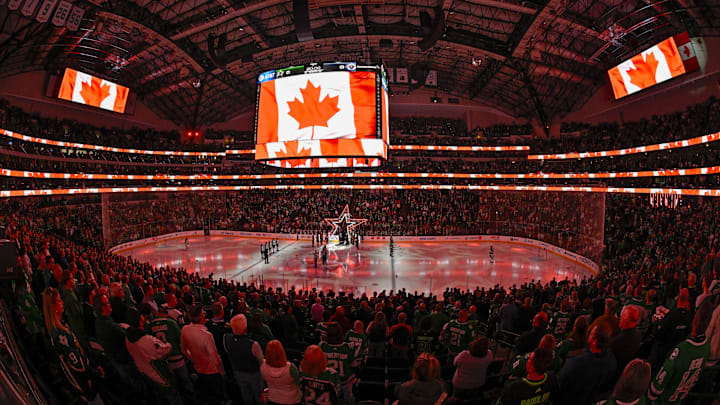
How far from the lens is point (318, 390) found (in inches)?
130

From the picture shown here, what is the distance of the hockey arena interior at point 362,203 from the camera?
403 centimetres

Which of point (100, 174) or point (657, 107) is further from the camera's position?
point (100, 174)

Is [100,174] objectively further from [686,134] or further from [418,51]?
[686,134]

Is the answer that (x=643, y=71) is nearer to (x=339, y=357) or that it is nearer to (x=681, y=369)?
(x=681, y=369)

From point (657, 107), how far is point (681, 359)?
3394cm

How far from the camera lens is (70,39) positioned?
89.0 feet

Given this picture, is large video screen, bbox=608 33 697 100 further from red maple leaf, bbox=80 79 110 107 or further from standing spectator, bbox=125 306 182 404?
red maple leaf, bbox=80 79 110 107

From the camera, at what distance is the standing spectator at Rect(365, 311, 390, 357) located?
592 centimetres

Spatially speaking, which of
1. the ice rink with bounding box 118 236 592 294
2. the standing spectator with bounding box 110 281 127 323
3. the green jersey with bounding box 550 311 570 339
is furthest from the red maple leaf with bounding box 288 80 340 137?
the green jersey with bounding box 550 311 570 339

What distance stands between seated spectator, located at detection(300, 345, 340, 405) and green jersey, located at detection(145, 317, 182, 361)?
1779mm

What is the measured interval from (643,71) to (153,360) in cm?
3088

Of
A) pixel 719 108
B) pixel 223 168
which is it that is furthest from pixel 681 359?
pixel 223 168

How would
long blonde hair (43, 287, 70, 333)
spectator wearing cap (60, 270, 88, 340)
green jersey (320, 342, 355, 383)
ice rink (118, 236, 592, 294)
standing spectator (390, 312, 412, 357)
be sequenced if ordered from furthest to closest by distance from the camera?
ice rink (118, 236, 592, 294)
standing spectator (390, 312, 412, 357)
spectator wearing cap (60, 270, 88, 340)
green jersey (320, 342, 355, 383)
long blonde hair (43, 287, 70, 333)

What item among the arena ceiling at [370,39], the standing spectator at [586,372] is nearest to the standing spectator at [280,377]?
the standing spectator at [586,372]
